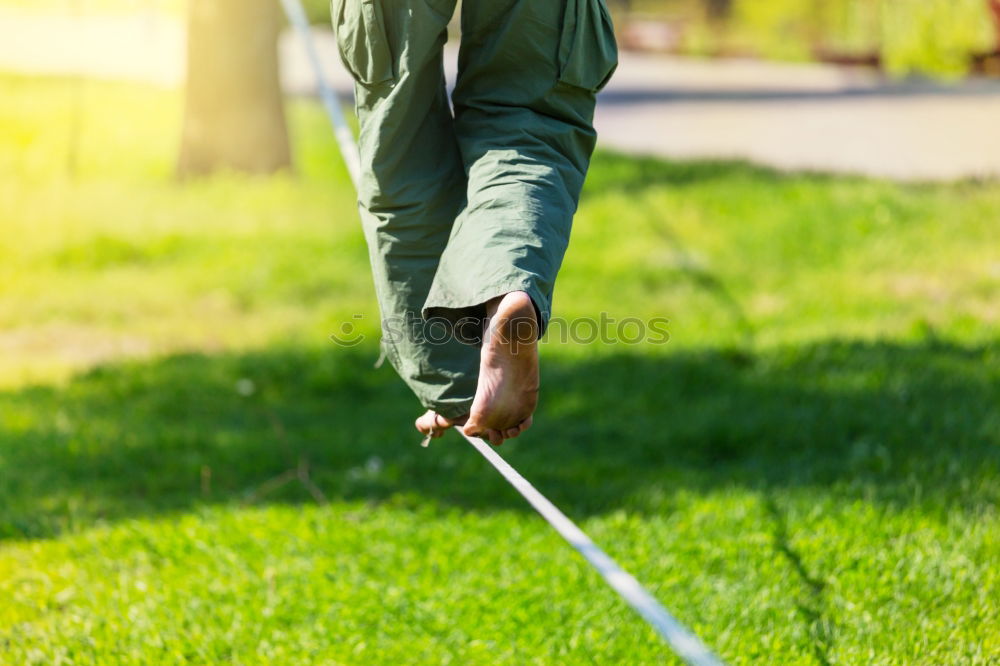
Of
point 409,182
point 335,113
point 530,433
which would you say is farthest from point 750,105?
point 409,182

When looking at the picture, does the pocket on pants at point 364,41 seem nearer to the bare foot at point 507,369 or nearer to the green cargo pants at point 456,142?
the green cargo pants at point 456,142

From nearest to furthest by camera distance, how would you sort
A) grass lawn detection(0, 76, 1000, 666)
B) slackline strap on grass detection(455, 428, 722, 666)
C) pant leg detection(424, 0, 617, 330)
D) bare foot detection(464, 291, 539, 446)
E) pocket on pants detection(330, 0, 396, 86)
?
slackline strap on grass detection(455, 428, 722, 666) → bare foot detection(464, 291, 539, 446) → pant leg detection(424, 0, 617, 330) → pocket on pants detection(330, 0, 396, 86) → grass lawn detection(0, 76, 1000, 666)

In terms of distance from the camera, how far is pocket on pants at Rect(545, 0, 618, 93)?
2344mm

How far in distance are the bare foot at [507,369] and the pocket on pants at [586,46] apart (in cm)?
59

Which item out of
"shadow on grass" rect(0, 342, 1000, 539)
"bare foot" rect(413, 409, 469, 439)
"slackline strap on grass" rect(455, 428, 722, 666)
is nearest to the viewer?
"slackline strap on grass" rect(455, 428, 722, 666)

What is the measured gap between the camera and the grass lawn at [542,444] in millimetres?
2760

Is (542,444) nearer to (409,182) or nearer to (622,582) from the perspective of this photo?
(409,182)

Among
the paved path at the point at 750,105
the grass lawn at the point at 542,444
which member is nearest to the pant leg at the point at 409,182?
the grass lawn at the point at 542,444

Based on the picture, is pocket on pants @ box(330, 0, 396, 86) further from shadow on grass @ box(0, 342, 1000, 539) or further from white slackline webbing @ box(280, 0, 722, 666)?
shadow on grass @ box(0, 342, 1000, 539)

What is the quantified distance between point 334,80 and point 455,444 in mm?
10560

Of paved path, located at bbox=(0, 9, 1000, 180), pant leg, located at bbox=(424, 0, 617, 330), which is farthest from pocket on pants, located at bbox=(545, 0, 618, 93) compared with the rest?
paved path, located at bbox=(0, 9, 1000, 180)

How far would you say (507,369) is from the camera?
210 cm

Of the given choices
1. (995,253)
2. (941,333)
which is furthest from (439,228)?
(995,253)

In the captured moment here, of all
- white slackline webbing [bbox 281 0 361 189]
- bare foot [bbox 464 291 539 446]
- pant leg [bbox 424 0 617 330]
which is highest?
pant leg [bbox 424 0 617 330]
